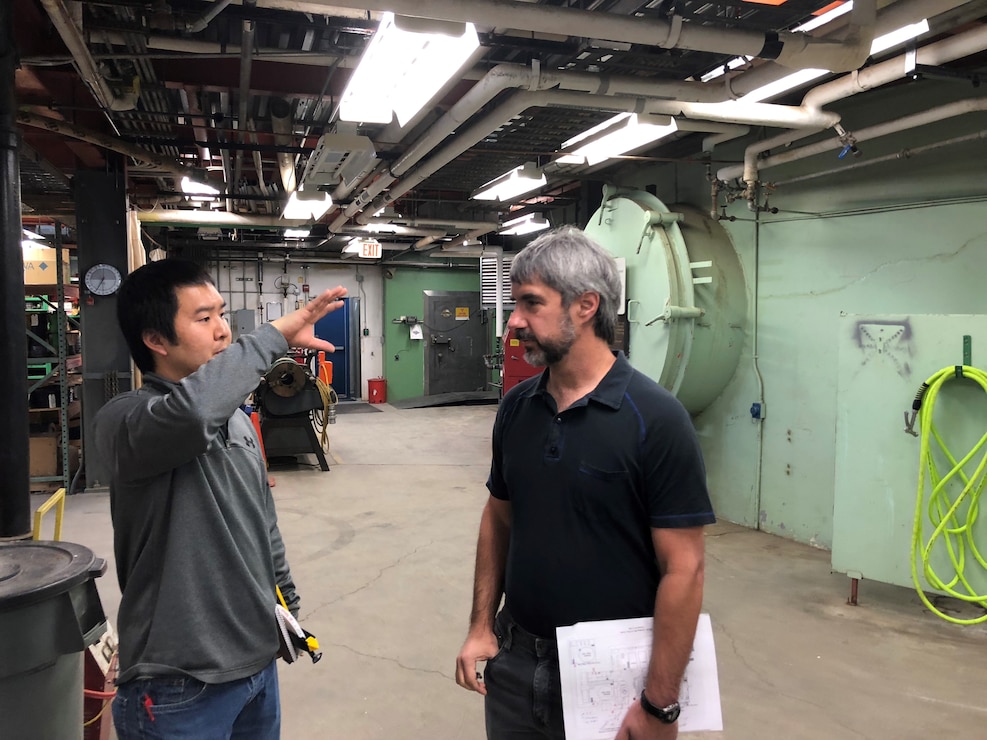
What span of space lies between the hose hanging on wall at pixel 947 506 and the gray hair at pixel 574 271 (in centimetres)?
238

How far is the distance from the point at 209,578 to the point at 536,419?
0.71 metres

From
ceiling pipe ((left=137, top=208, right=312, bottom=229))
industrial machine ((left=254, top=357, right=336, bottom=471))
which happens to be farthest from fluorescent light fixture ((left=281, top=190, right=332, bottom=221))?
industrial machine ((left=254, top=357, right=336, bottom=471))

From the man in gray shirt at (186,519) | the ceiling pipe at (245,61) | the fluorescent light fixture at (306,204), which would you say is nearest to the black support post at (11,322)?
the ceiling pipe at (245,61)

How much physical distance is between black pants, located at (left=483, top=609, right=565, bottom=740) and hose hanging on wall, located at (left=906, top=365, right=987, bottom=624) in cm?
249

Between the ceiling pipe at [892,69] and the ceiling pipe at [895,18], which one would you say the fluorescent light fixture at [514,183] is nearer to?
the ceiling pipe at [892,69]

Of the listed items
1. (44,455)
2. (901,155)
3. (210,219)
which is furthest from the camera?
(210,219)

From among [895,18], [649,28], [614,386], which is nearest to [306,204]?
[649,28]

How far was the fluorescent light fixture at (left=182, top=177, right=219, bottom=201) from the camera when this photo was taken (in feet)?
19.1

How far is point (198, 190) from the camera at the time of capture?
6215 millimetres

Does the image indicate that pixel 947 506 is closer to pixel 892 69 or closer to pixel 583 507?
pixel 892 69

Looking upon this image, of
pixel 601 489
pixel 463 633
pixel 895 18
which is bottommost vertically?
pixel 463 633

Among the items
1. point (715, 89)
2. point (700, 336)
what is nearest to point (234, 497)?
point (715, 89)

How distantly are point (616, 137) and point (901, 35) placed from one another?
1.68 metres

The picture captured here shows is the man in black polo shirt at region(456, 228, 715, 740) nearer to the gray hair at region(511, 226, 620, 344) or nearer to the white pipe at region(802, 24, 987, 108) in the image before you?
the gray hair at region(511, 226, 620, 344)
